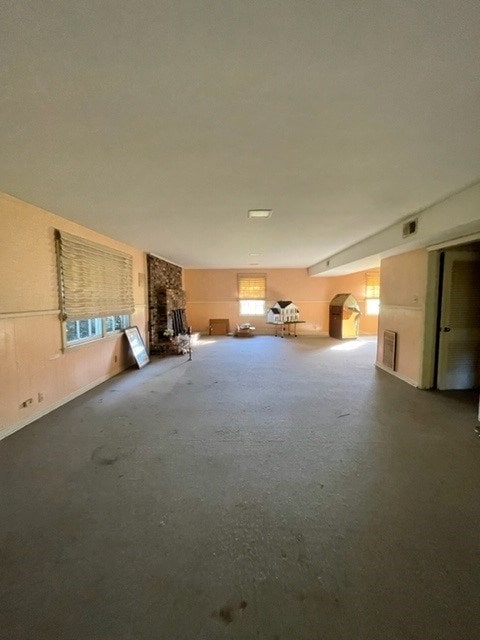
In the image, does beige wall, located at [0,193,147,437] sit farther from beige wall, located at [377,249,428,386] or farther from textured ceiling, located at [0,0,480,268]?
beige wall, located at [377,249,428,386]

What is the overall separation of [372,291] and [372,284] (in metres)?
0.25

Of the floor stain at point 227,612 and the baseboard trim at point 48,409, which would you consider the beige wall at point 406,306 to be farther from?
the baseboard trim at point 48,409

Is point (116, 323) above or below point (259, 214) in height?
below

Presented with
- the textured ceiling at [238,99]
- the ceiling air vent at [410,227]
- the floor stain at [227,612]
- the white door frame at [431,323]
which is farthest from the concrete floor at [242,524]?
the textured ceiling at [238,99]

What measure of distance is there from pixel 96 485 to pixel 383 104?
10.2ft

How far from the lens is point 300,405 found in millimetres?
3512

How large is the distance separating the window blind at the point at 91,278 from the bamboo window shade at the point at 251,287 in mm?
5207

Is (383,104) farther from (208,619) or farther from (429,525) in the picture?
(208,619)

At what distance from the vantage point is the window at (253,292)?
10.0 m

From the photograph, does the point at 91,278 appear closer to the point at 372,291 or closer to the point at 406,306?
the point at 406,306

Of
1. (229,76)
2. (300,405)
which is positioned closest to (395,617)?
(300,405)

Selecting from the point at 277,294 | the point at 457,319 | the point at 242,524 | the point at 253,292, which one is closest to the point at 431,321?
the point at 457,319

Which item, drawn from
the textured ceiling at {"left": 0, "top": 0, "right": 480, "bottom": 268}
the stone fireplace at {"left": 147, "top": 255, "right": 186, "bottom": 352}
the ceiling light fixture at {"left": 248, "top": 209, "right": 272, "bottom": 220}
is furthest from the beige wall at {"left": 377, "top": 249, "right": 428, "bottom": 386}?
the stone fireplace at {"left": 147, "top": 255, "right": 186, "bottom": 352}

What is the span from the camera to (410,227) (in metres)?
3.53
